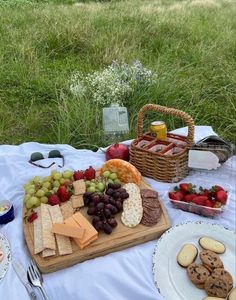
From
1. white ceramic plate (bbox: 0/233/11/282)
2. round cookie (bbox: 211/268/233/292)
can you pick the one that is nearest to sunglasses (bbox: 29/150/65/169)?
white ceramic plate (bbox: 0/233/11/282)

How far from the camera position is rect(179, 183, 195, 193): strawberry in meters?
2.49

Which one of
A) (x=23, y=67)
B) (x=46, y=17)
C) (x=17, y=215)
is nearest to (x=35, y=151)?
(x=17, y=215)

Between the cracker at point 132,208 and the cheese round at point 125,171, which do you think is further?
the cheese round at point 125,171

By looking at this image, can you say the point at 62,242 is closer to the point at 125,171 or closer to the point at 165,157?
the point at 125,171

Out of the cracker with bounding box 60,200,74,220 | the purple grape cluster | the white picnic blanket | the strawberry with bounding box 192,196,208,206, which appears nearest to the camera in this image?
the white picnic blanket

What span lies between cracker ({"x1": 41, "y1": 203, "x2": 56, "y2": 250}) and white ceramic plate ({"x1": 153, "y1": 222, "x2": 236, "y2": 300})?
588 mm

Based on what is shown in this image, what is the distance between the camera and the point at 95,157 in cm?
321

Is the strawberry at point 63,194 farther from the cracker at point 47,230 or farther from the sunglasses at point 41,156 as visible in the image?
the sunglasses at point 41,156

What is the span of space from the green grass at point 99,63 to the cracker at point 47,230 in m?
1.52

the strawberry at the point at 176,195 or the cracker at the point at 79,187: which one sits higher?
the cracker at the point at 79,187

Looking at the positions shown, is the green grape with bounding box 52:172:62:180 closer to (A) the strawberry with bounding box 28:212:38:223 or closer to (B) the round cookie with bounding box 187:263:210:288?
(A) the strawberry with bounding box 28:212:38:223

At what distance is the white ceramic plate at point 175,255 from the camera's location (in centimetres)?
186

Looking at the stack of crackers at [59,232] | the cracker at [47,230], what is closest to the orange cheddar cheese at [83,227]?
the stack of crackers at [59,232]

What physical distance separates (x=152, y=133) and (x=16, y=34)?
4.28m
